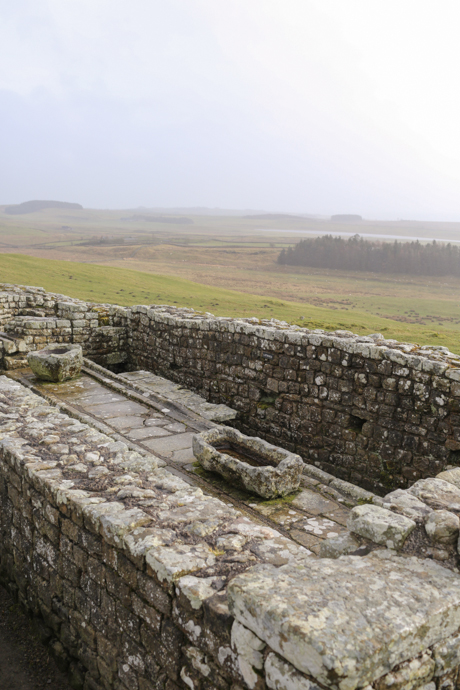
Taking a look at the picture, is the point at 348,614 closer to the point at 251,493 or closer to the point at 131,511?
the point at 131,511

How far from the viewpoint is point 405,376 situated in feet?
20.5

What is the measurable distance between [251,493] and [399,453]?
83.7 inches

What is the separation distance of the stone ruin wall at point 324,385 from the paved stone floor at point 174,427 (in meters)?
0.57

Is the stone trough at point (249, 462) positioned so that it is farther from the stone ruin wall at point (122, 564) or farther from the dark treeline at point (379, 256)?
the dark treeline at point (379, 256)

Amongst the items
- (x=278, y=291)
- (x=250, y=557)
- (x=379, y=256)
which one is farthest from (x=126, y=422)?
(x=379, y=256)

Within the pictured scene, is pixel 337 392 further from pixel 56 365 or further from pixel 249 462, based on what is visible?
pixel 56 365

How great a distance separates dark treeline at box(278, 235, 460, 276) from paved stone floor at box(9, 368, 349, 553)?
37334 mm

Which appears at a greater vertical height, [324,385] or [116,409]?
[324,385]

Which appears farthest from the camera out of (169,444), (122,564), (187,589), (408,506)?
(169,444)

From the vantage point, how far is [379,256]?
149 ft

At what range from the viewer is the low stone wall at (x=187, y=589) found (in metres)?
2.29

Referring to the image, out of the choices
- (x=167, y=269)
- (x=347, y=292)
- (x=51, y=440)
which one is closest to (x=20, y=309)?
(x=51, y=440)

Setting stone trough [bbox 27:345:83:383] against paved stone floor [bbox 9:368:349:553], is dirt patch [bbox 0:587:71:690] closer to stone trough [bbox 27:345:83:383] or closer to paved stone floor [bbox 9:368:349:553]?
paved stone floor [bbox 9:368:349:553]

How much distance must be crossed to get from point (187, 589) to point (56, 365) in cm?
658
